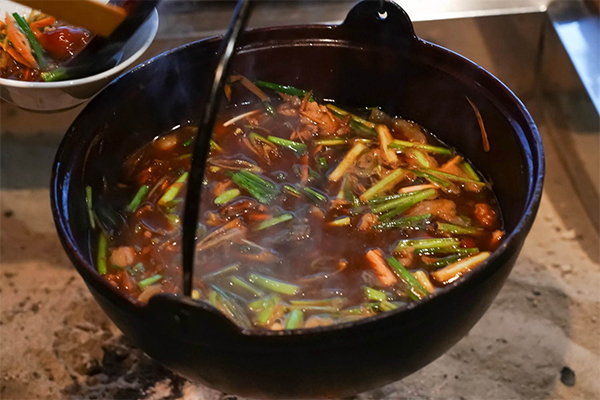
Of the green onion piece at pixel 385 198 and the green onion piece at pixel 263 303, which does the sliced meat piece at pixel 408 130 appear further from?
the green onion piece at pixel 263 303

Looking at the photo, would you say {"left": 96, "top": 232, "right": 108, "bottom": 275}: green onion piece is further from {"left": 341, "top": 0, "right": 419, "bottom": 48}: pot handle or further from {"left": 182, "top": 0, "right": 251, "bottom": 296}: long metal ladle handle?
{"left": 341, "top": 0, "right": 419, "bottom": 48}: pot handle

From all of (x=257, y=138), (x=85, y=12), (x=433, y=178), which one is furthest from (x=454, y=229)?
(x=85, y=12)

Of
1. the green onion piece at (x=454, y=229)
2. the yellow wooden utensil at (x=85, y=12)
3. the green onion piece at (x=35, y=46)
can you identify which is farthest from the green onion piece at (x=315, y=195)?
the green onion piece at (x=35, y=46)

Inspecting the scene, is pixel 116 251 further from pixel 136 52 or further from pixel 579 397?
pixel 579 397

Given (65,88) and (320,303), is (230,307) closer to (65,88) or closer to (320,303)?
(320,303)

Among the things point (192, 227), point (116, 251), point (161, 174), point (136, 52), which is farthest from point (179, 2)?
point (192, 227)
